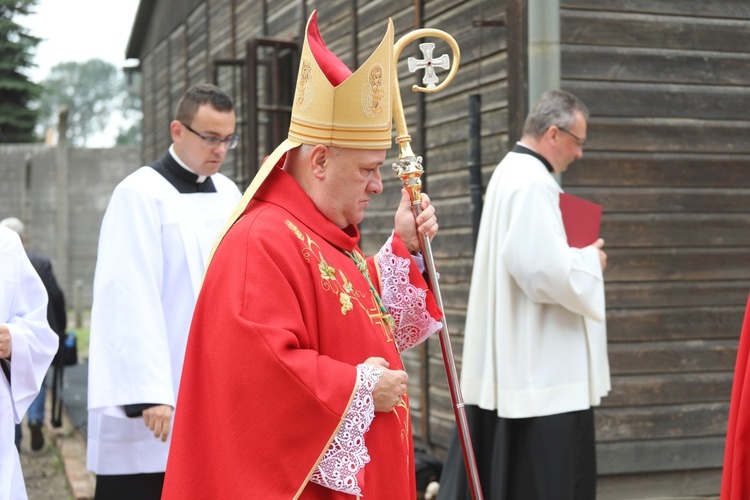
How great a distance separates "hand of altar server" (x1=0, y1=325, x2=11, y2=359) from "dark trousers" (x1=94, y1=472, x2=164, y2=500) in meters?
0.72

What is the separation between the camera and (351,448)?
2721mm

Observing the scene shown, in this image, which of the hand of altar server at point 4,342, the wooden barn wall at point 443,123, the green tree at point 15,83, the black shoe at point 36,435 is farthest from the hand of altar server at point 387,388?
the green tree at point 15,83

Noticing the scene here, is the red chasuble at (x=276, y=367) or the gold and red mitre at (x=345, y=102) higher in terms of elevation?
the gold and red mitre at (x=345, y=102)

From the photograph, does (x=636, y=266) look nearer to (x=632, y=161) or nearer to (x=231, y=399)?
(x=632, y=161)

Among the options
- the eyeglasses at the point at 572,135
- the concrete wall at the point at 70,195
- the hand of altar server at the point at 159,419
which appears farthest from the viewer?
the concrete wall at the point at 70,195

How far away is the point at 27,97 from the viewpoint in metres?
32.3

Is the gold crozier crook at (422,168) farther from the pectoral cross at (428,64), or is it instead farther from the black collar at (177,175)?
the black collar at (177,175)

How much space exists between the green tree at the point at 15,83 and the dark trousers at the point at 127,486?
95.4 ft

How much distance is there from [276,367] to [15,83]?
31.0 m

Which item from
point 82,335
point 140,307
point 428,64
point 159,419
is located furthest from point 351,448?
point 82,335

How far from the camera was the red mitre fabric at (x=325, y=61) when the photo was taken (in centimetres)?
292

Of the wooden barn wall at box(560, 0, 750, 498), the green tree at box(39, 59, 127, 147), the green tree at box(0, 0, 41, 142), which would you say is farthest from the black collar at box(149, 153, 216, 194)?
the green tree at box(39, 59, 127, 147)

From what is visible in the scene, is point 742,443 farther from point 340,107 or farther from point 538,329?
point 538,329

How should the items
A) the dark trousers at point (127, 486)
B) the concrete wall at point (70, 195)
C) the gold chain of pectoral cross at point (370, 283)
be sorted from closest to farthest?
1. the gold chain of pectoral cross at point (370, 283)
2. the dark trousers at point (127, 486)
3. the concrete wall at point (70, 195)
